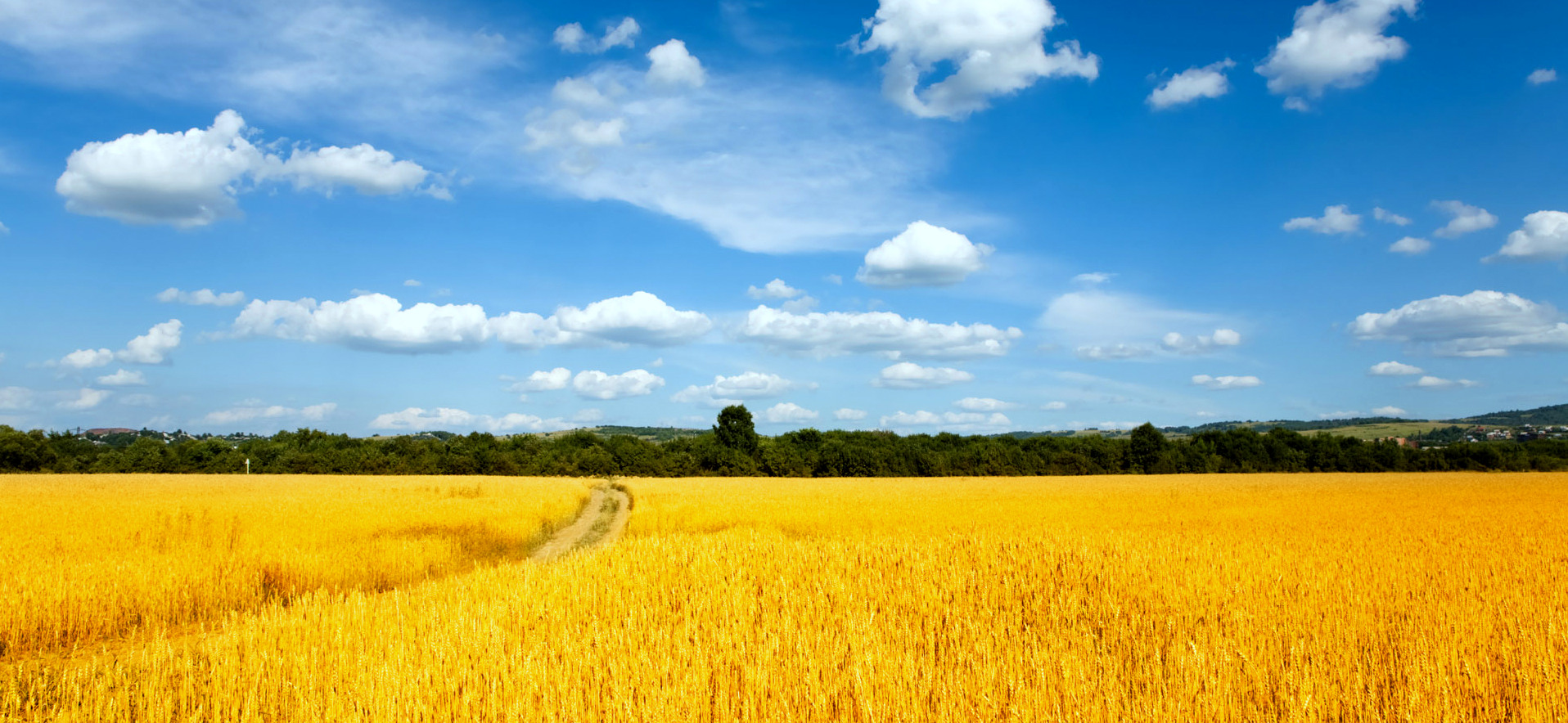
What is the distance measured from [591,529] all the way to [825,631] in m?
18.7

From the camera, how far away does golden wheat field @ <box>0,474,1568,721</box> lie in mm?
4852

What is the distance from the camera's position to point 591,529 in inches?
934

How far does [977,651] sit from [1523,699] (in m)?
3.44

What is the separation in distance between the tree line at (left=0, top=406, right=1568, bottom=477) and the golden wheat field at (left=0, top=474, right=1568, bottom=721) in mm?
56745

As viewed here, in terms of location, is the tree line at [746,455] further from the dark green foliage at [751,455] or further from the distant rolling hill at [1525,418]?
the distant rolling hill at [1525,418]

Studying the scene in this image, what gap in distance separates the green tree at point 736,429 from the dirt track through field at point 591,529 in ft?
140

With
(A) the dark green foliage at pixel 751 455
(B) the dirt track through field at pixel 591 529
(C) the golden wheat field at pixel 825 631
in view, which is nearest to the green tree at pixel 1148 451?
(A) the dark green foliage at pixel 751 455

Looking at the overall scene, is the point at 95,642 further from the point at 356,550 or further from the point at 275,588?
the point at 356,550

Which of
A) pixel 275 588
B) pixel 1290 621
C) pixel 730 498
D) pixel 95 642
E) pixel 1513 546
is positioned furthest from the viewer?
pixel 730 498

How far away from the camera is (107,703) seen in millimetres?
5668

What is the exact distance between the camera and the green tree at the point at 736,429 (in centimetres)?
7938

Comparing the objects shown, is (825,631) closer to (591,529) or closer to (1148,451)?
(591,529)

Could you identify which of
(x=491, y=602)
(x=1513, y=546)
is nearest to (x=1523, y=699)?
(x=491, y=602)

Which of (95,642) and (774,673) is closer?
(774,673)
